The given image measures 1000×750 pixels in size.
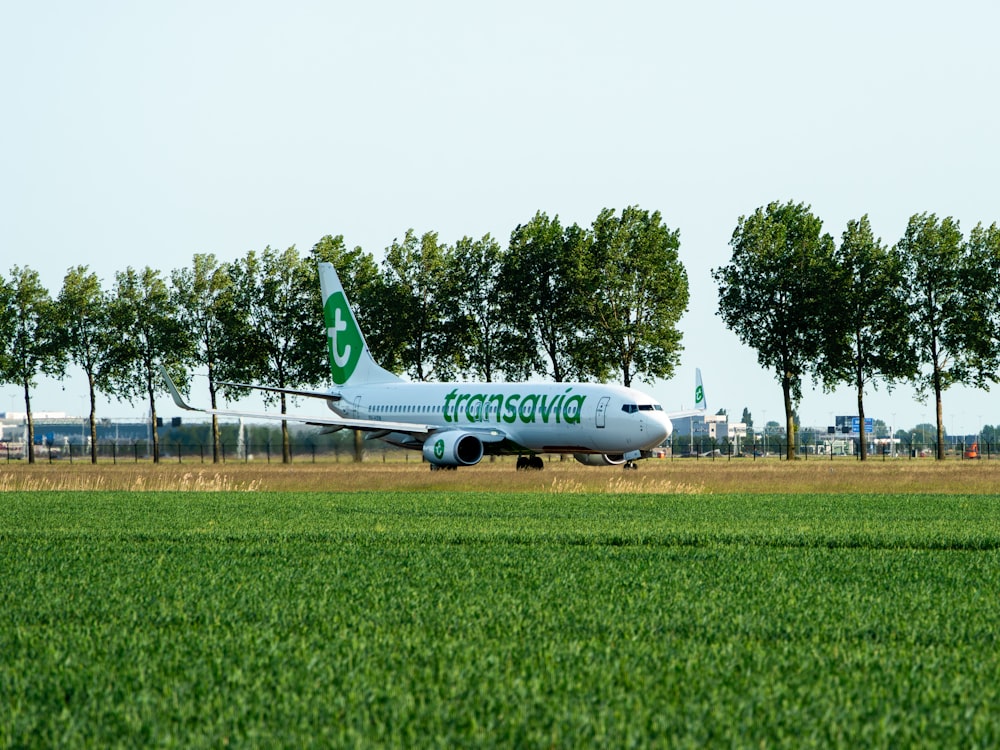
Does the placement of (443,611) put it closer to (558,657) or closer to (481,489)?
(558,657)

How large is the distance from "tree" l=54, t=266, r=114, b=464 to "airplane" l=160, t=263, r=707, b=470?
86.5 ft

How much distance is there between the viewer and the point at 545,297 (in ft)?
261

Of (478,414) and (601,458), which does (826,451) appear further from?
(478,414)

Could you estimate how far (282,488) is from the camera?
45.6 m

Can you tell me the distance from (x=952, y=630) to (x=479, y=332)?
228 feet

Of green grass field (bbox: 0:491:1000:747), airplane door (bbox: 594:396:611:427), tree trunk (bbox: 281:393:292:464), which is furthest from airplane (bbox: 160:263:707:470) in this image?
green grass field (bbox: 0:491:1000:747)

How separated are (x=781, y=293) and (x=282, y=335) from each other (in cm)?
2798

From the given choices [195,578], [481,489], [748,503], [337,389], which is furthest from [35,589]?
[337,389]

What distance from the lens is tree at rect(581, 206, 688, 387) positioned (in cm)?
7762

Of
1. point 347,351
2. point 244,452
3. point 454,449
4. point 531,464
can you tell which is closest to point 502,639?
point 454,449

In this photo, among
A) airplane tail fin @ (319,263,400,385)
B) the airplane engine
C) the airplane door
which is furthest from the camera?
airplane tail fin @ (319,263,400,385)

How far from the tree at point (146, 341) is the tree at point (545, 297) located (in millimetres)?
19102

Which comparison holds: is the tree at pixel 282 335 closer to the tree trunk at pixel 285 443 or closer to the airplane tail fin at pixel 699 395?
the tree trunk at pixel 285 443

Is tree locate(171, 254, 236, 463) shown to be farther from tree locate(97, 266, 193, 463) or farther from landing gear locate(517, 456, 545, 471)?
landing gear locate(517, 456, 545, 471)
